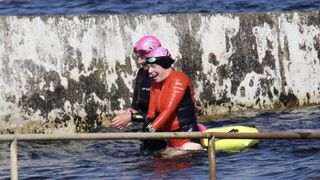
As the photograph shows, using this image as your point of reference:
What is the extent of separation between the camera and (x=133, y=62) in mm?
12734

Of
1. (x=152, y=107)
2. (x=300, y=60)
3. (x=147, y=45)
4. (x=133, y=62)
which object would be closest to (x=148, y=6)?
(x=300, y=60)

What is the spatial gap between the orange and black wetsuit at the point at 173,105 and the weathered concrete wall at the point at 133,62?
245 cm

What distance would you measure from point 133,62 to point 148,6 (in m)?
9.12

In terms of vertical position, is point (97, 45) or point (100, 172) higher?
point (97, 45)

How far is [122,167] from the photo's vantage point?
991 centimetres

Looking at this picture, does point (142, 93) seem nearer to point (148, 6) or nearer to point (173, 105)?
point (173, 105)

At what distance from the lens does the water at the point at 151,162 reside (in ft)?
30.4

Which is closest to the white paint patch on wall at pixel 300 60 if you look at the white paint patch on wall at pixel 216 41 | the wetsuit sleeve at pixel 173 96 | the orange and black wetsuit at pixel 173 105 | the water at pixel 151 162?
the white paint patch on wall at pixel 216 41

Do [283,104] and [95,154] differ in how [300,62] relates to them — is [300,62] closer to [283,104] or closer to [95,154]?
[283,104]

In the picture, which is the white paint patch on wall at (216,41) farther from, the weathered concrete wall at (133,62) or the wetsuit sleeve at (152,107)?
the wetsuit sleeve at (152,107)

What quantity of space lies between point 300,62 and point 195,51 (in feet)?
4.98

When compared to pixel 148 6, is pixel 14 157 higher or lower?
lower

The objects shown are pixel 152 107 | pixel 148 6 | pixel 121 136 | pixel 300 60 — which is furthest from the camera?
pixel 148 6

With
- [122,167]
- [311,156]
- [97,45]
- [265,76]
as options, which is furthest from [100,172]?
[265,76]
